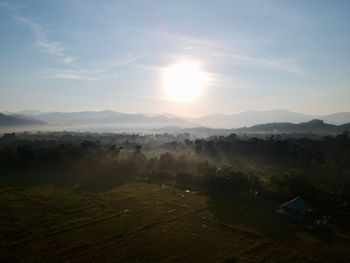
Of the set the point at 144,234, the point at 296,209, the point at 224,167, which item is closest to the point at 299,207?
the point at 296,209

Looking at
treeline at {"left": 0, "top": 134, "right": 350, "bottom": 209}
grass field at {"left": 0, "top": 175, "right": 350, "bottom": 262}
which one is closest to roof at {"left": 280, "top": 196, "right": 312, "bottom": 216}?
grass field at {"left": 0, "top": 175, "right": 350, "bottom": 262}

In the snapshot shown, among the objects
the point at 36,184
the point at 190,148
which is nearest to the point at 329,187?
the point at 36,184

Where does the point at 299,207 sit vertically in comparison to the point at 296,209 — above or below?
above

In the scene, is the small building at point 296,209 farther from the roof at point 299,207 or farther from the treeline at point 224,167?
the treeline at point 224,167

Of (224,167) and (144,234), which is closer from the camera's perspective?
(144,234)

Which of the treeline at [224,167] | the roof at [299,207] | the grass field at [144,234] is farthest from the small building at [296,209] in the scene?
the treeline at [224,167]

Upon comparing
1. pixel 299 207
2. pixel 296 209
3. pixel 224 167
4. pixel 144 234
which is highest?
pixel 224 167

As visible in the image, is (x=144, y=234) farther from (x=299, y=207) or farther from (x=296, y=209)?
(x=299, y=207)
